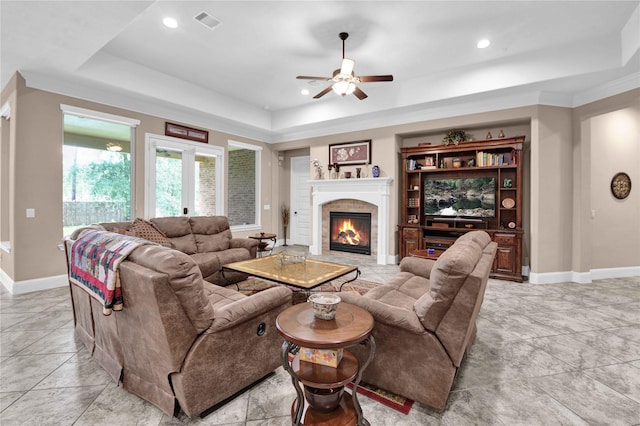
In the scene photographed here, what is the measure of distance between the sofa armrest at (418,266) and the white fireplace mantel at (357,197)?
2636 millimetres

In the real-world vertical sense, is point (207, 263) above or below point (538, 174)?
below

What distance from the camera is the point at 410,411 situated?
1.76 m

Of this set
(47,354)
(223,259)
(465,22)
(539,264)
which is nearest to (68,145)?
(223,259)

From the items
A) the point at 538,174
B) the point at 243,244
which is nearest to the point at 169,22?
the point at 243,244

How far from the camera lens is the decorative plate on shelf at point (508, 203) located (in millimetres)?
5000

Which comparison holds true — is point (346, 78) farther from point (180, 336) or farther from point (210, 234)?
point (180, 336)

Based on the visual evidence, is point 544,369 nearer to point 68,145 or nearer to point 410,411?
point 410,411

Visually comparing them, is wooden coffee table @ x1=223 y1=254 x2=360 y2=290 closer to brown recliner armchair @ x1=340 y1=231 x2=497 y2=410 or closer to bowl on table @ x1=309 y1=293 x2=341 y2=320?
brown recliner armchair @ x1=340 y1=231 x2=497 y2=410

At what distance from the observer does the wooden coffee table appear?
2.89 meters

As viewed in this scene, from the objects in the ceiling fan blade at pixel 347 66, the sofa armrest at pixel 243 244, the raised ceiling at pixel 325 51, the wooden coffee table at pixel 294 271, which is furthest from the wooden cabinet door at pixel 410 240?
the ceiling fan blade at pixel 347 66

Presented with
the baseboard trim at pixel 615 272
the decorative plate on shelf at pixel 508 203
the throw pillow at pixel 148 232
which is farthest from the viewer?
the decorative plate on shelf at pixel 508 203

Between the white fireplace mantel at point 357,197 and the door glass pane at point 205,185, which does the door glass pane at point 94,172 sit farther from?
the white fireplace mantel at point 357,197

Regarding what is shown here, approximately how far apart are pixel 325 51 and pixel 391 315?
12.5 feet

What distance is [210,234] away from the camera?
4.70 meters
